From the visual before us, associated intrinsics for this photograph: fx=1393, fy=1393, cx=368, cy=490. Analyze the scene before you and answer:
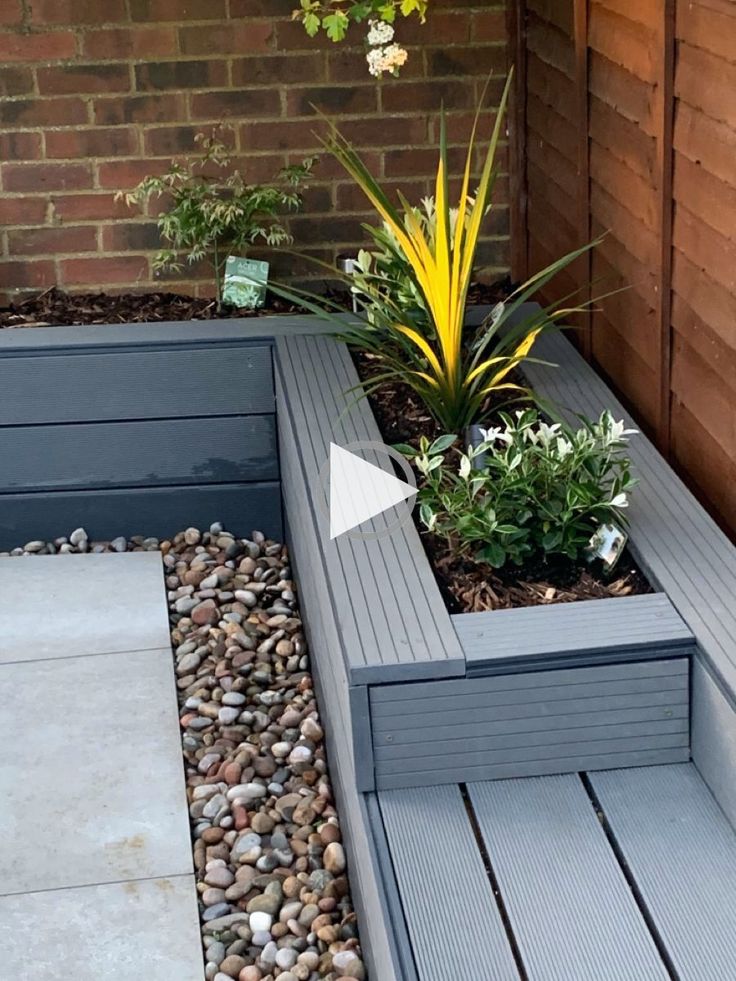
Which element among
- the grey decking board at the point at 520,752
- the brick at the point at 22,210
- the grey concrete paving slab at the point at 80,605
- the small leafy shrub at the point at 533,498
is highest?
the brick at the point at 22,210

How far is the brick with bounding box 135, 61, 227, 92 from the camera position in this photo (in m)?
4.13

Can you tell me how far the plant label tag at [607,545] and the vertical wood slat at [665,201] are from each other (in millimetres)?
591

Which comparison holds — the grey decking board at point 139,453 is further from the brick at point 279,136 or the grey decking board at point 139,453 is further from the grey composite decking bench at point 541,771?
the grey composite decking bench at point 541,771

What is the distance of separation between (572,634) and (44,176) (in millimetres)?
2655

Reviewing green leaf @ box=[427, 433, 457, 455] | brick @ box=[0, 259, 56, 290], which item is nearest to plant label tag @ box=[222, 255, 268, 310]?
brick @ box=[0, 259, 56, 290]

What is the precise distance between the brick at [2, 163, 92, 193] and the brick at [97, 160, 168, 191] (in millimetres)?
45

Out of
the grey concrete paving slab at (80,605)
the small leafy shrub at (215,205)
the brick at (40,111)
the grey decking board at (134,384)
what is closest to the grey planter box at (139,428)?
the grey decking board at (134,384)

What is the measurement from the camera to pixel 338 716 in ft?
8.08

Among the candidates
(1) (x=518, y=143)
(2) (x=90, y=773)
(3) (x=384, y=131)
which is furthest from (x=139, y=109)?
(2) (x=90, y=773)

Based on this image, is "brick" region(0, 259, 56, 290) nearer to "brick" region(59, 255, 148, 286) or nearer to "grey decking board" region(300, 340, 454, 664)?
"brick" region(59, 255, 148, 286)

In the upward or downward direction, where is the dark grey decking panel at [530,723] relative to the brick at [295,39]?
downward

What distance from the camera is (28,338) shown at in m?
3.88

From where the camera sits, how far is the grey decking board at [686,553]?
7.23ft

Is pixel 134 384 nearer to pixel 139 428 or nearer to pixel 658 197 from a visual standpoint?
pixel 139 428
